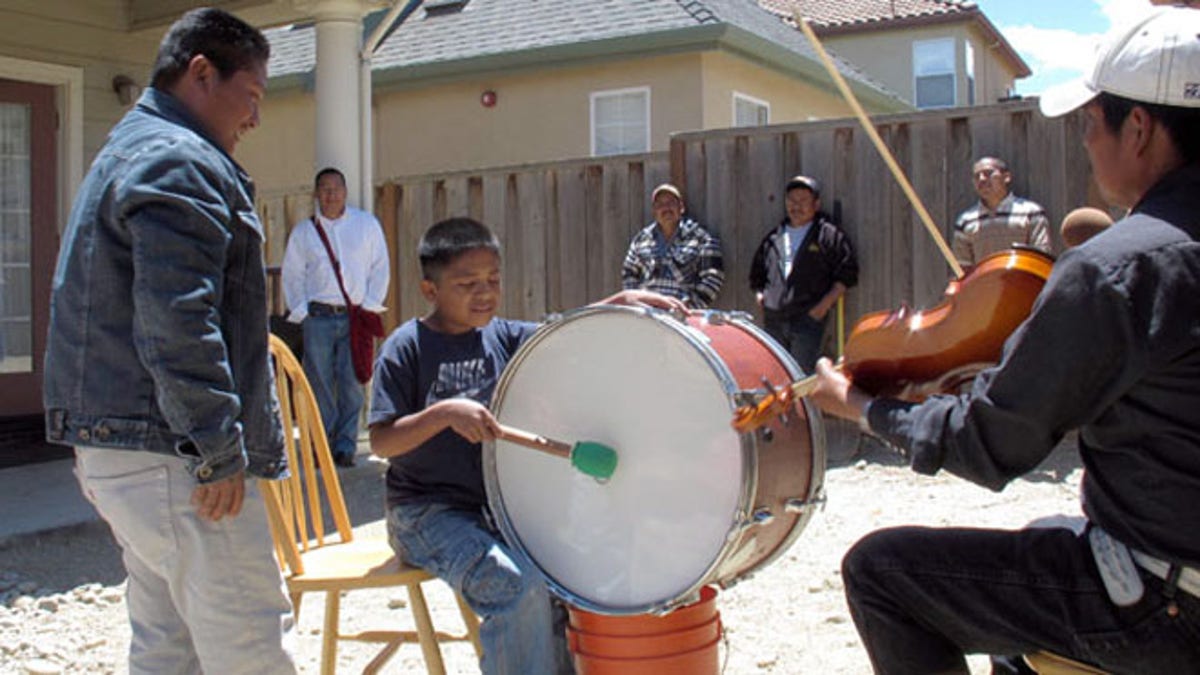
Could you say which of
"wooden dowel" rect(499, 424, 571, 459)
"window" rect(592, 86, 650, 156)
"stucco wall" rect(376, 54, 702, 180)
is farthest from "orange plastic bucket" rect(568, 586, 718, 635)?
"window" rect(592, 86, 650, 156)

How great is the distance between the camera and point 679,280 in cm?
754

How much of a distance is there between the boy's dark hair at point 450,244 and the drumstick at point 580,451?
619 millimetres

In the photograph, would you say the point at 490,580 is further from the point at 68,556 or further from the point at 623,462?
the point at 68,556

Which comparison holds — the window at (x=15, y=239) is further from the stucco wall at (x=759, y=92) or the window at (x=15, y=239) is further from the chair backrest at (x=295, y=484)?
the stucco wall at (x=759, y=92)

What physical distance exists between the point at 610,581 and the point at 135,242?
132 centimetres

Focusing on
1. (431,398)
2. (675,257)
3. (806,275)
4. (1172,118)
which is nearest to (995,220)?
(806,275)

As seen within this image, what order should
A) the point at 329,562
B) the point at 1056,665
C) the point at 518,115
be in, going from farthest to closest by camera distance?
the point at 518,115, the point at 329,562, the point at 1056,665

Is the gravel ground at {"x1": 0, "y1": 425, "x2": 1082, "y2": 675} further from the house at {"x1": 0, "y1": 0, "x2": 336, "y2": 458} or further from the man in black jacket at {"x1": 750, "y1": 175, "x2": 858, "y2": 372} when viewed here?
the house at {"x1": 0, "y1": 0, "x2": 336, "y2": 458}

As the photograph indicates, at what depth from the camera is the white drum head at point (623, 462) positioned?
110 inches

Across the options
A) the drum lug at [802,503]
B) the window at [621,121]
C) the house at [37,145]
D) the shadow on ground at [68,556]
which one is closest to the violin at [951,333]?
the drum lug at [802,503]

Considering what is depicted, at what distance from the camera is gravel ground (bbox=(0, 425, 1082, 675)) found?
409 centimetres

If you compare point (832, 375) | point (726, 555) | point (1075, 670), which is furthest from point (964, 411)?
point (726, 555)

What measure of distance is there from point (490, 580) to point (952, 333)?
4.14 feet

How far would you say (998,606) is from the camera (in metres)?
2.23
